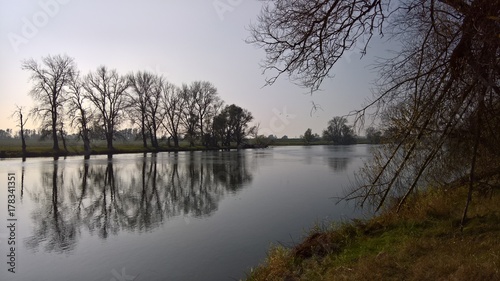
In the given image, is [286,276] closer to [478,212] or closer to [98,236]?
[478,212]

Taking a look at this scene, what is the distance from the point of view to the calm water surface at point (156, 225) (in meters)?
6.28

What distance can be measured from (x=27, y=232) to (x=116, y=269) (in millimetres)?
3842

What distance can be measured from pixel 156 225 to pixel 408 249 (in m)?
6.45

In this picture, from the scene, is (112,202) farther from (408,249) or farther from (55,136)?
(55,136)

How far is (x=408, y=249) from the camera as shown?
4.82m

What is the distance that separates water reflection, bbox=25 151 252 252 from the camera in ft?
28.3

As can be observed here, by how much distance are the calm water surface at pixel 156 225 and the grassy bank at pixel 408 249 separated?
1.00 meters

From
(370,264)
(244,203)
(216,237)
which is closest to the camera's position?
(370,264)

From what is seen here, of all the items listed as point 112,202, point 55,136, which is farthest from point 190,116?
point 112,202

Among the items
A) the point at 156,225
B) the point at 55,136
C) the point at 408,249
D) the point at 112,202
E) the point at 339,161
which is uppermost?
the point at 55,136

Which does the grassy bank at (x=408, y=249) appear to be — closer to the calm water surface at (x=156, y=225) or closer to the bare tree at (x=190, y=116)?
the calm water surface at (x=156, y=225)

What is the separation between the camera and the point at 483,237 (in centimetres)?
471

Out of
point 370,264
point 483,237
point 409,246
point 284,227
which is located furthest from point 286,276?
point 284,227

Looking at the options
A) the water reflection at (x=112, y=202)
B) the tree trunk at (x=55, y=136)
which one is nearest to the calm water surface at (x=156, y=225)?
the water reflection at (x=112, y=202)
